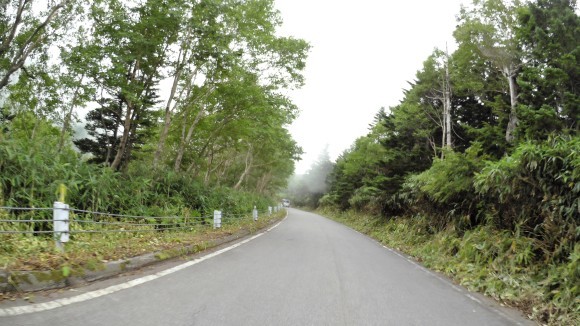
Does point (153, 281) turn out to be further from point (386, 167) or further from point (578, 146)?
point (386, 167)

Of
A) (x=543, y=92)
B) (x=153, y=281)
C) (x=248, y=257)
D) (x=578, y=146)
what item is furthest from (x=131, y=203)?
(x=543, y=92)

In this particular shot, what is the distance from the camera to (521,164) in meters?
7.30

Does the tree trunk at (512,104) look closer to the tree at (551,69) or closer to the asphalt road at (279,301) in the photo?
the tree at (551,69)

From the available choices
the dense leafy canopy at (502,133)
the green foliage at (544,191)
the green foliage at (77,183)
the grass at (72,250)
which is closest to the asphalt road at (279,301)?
the grass at (72,250)

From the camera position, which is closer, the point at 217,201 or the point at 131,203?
the point at 131,203

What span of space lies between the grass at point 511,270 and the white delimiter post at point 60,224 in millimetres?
6599

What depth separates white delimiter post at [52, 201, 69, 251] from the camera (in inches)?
208

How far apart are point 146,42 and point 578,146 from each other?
11.2 metres

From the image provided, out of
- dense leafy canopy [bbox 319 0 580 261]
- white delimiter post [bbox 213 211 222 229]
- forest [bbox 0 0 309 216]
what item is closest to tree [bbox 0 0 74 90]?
forest [bbox 0 0 309 216]

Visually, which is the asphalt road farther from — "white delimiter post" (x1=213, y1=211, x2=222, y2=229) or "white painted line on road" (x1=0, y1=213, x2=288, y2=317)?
"white delimiter post" (x1=213, y1=211, x2=222, y2=229)

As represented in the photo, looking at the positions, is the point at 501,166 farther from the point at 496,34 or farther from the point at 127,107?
the point at 127,107

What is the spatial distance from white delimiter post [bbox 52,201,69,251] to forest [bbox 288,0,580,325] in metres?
6.66

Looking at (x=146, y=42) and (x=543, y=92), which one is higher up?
(x=146, y=42)

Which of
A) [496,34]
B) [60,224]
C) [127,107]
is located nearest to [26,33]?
[127,107]
